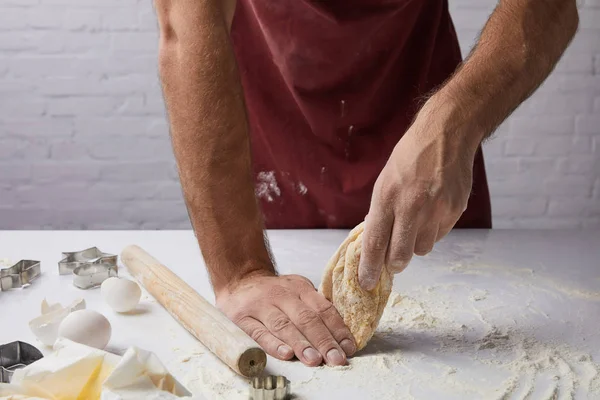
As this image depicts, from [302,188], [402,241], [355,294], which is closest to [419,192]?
[402,241]

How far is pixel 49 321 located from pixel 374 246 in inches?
19.7

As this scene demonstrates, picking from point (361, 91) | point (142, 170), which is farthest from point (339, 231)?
point (142, 170)

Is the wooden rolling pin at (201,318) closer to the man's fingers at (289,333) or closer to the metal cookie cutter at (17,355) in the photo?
the man's fingers at (289,333)

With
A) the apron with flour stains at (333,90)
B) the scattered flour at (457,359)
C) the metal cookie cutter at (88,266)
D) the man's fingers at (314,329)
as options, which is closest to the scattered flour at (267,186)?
the apron with flour stains at (333,90)

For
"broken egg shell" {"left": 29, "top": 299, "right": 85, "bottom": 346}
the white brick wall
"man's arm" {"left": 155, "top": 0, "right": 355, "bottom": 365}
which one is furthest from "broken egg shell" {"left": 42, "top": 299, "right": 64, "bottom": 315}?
the white brick wall

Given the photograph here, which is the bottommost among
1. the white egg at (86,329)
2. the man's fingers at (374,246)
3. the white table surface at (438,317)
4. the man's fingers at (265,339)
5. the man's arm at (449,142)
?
the white table surface at (438,317)

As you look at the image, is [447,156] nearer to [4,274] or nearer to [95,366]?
[95,366]

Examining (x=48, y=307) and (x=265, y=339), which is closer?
(x=265, y=339)

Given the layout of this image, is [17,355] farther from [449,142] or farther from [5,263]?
[449,142]

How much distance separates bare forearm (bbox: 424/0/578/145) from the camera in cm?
108

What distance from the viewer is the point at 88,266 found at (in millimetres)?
1431

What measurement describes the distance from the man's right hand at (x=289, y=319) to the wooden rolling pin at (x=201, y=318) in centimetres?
6

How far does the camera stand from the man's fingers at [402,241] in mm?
1020

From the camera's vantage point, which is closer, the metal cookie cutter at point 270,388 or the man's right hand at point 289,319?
the metal cookie cutter at point 270,388
